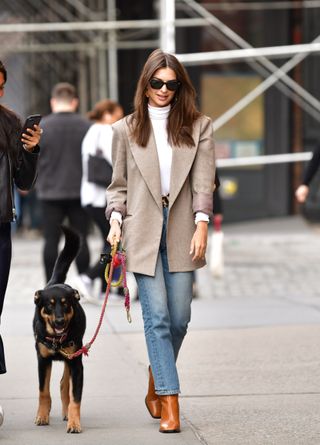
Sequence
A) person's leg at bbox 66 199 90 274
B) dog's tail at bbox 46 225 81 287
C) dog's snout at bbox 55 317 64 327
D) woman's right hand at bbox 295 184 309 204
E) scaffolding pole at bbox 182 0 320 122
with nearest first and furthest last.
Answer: dog's snout at bbox 55 317 64 327
dog's tail at bbox 46 225 81 287
woman's right hand at bbox 295 184 309 204
person's leg at bbox 66 199 90 274
scaffolding pole at bbox 182 0 320 122

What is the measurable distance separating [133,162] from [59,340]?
2.94 ft

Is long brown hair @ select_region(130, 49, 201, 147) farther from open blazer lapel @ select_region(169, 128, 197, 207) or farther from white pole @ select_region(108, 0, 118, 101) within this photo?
white pole @ select_region(108, 0, 118, 101)

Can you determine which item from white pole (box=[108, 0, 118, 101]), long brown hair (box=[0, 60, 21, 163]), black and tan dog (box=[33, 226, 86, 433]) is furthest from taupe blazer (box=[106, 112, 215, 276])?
white pole (box=[108, 0, 118, 101])

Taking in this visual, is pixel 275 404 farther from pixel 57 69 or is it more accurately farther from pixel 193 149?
pixel 57 69

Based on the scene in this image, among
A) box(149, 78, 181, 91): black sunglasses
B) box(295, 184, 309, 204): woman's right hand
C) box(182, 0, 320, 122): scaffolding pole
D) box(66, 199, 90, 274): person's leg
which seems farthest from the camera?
box(182, 0, 320, 122): scaffolding pole

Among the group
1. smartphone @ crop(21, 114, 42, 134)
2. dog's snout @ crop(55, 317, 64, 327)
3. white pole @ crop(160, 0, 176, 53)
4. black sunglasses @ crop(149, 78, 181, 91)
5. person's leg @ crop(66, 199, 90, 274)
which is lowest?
person's leg @ crop(66, 199, 90, 274)

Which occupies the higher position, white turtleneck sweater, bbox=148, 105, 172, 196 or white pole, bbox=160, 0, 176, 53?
white pole, bbox=160, 0, 176, 53

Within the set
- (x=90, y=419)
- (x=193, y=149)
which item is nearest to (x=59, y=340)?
(x=90, y=419)

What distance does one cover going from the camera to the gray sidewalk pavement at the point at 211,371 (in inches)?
224

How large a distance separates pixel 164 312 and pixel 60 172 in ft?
16.4

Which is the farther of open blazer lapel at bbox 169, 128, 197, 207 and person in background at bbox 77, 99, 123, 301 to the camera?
person in background at bbox 77, 99, 123, 301

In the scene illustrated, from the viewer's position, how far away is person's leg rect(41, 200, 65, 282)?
10406 mm

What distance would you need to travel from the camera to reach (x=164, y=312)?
5.64 meters

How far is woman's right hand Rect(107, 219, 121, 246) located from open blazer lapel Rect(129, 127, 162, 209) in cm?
22
